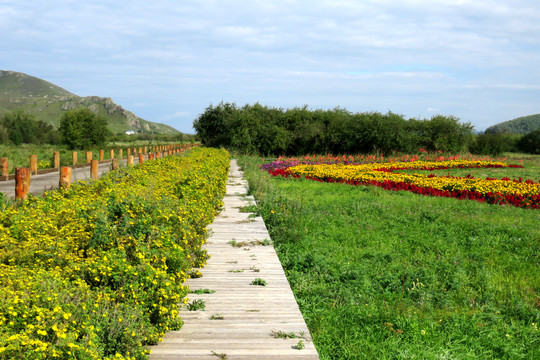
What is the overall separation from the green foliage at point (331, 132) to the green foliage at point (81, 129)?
11050mm

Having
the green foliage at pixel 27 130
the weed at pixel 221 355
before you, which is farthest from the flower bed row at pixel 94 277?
the green foliage at pixel 27 130

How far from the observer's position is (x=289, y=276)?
20.8 feet

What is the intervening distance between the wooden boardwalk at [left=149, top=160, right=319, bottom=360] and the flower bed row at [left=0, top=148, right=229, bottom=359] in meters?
0.25

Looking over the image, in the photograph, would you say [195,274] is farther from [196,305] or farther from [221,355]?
[221,355]

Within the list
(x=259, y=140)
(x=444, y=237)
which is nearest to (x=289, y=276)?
(x=444, y=237)

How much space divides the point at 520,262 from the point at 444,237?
163cm

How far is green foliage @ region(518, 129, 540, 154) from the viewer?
56141mm

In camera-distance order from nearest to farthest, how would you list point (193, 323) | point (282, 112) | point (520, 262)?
point (193, 323) → point (520, 262) → point (282, 112)

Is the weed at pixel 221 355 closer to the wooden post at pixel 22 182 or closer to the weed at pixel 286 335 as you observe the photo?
the weed at pixel 286 335

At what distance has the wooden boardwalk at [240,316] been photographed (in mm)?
3602

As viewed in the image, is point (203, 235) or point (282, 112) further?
point (282, 112)

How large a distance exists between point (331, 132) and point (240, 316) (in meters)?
32.0

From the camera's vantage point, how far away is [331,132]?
3541 cm

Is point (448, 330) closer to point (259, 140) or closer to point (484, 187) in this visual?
point (484, 187)
